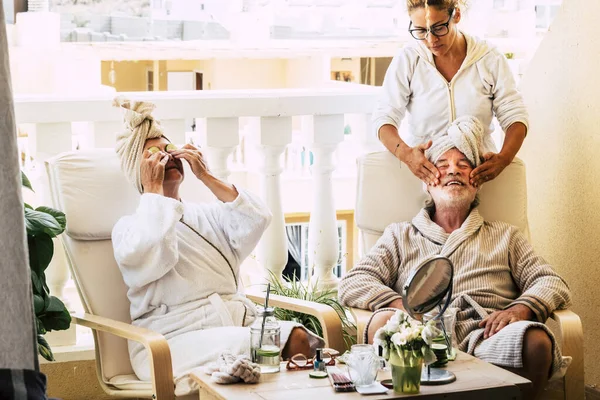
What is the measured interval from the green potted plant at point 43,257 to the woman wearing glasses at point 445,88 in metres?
1.15

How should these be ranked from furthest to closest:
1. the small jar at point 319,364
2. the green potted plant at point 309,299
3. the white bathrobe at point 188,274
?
the green potted plant at point 309,299 < the white bathrobe at point 188,274 < the small jar at point 319,364

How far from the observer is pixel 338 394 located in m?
2.38

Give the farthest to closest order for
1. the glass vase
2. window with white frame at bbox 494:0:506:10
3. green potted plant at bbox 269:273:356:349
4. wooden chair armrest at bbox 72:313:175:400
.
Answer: window with white frame at bbox 494:0:506:10 < green potted plant at bbox 269:273:356:349 < wooden chair armrest at bbox 72:313:175:400 < the glass vase

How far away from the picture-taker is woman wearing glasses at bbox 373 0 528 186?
344 centimetres

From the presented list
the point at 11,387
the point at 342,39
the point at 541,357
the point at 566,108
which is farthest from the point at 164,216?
the point at 342,39

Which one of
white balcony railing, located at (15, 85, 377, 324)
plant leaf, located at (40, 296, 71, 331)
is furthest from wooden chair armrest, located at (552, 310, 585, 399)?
plant leaf, located at (40, 296, 71, 331)

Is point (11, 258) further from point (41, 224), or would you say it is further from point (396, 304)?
point (396, 304)

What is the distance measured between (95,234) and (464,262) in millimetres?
1132

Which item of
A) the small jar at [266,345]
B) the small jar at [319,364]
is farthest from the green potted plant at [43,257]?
the small jar at [319,364]

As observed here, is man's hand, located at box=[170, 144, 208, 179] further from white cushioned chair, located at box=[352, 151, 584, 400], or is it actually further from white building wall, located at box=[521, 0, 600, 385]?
white building wall, located at box=[521, 0, 600, 385]

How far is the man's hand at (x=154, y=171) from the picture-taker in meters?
3.07

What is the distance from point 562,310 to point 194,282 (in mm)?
1098

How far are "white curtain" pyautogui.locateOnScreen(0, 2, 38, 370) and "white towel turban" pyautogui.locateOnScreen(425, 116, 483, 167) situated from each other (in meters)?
2.31

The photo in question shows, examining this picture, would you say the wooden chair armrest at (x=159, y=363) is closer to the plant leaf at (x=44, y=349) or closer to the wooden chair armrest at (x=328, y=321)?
the plant leaf at (x=44, y=349)
